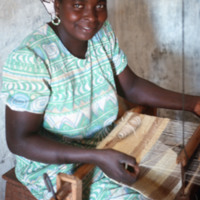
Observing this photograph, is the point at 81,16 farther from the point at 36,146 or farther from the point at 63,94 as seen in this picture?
the point at 36,146

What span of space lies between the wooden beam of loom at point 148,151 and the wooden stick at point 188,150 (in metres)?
0.14

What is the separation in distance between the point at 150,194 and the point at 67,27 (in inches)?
28.6


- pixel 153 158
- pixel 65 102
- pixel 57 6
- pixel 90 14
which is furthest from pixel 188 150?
pixel 57 6

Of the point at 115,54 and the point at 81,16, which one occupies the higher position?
the point at 81,16

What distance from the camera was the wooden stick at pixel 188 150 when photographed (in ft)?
4.15

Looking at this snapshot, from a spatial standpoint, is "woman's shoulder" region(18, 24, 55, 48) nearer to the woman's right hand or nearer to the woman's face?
the woman's face

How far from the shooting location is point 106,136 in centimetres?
171

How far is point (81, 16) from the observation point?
151cm

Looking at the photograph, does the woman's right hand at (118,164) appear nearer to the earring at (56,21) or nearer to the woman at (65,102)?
the woman at (65,102)

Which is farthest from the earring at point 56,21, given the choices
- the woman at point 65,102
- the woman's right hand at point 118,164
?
the woman's right hand at point 118,164

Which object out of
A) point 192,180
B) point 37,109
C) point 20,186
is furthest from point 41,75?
point 192,180

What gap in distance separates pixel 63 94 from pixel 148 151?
416mm

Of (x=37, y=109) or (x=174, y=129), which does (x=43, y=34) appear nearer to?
(x=37, y=109)

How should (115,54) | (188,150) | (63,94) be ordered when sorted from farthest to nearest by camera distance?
(115,54) → (63,94) → (188,150)
